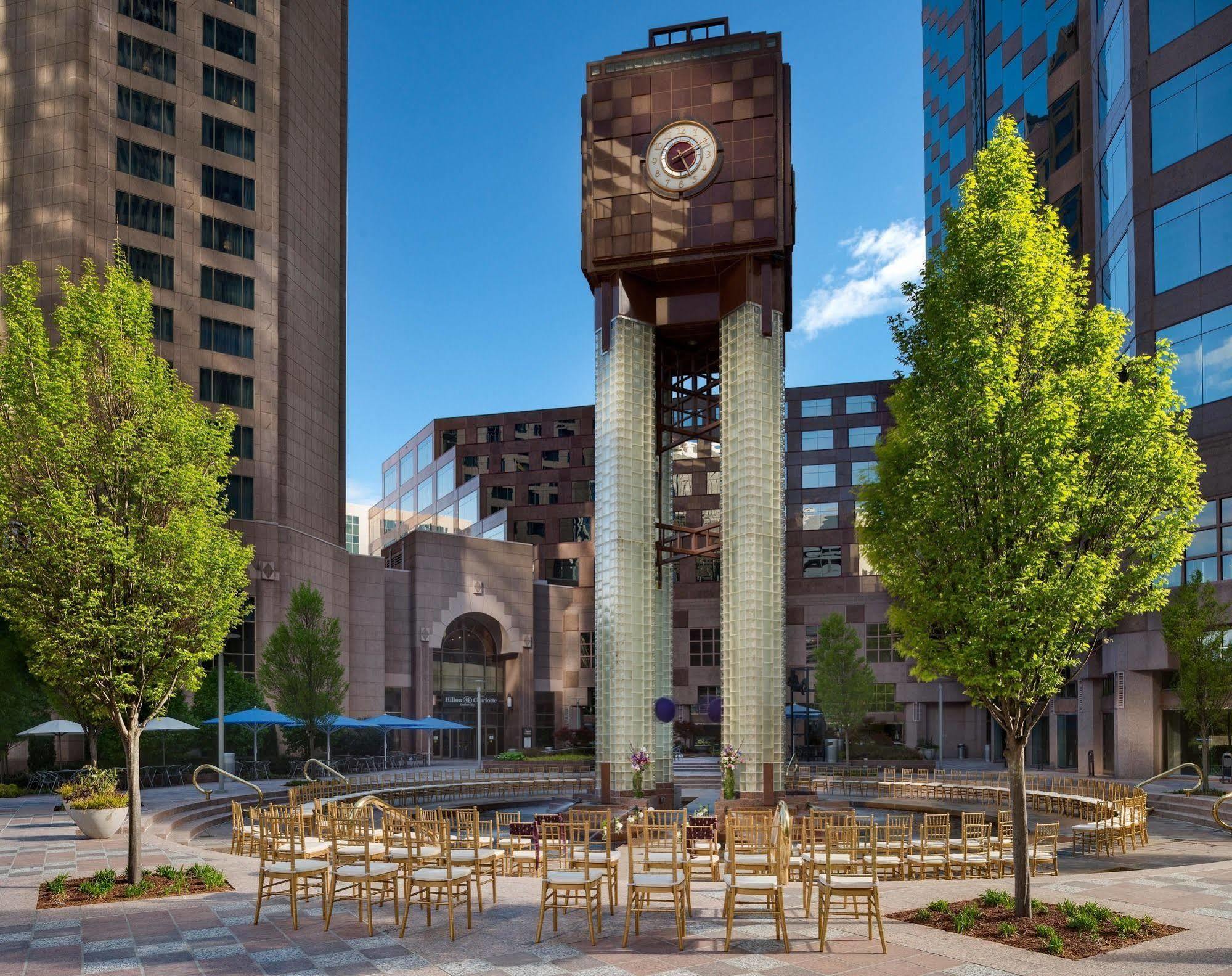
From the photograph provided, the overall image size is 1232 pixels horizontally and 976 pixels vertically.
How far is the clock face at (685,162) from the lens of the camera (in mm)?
34188

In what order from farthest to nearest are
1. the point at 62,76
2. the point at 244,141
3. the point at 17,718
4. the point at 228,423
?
the point at 244,141 → the point at 62,76 → the point at 17,718 → the point at 228,423

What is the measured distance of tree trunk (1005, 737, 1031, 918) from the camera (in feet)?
46.6

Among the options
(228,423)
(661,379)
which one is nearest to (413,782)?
(661,379)

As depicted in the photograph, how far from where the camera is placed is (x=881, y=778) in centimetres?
4384

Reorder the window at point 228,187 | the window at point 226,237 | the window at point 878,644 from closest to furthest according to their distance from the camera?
the window at point 226,237 < the window at point 228,187 < the window at point 878,644

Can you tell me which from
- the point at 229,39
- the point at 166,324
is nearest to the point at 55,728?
the point at 166,324

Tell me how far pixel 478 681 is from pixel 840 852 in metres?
61.8

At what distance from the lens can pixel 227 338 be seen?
6219cm

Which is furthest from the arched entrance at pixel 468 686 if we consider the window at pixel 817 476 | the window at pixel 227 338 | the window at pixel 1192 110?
the window at pixel 1192 110

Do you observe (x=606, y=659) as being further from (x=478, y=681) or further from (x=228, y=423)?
(x=478, y=681)

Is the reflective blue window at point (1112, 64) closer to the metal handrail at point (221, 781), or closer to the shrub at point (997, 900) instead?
the shrub at point (997, 900)

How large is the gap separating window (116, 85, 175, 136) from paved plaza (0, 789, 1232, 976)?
5252 centimetres

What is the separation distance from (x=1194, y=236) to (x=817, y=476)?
49477 mm

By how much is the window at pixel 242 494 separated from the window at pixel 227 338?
23.4ft
